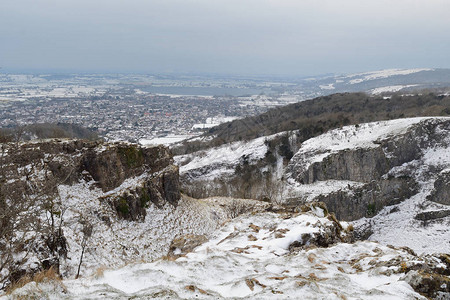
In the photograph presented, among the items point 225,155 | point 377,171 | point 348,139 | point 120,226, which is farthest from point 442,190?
point 225,155

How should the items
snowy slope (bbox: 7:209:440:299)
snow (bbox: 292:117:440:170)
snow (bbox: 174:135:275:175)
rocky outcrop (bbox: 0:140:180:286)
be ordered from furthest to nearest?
1. snow (bbox: 174:135:275:175)
2. snow (bbox: 292:117:440:170)
3. rocky outcrop (bbox: 0:140:180:286)
4. snowy slope (bbox: 7:209:440:299)

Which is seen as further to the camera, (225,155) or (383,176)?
(225,155)

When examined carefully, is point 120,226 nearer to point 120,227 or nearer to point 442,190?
point 120,227

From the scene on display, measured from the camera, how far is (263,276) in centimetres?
880

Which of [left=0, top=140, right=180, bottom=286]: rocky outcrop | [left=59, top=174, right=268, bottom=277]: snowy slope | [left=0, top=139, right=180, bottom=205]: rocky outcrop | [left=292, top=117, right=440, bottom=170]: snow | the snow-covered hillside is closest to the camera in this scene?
[left=59, top=174, right=268, bottom=277]: snowy slope

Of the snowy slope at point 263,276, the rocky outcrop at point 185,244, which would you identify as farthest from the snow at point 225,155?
the snowy slope at point 263,276

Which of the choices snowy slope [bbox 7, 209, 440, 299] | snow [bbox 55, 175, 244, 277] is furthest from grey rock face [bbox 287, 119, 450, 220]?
snowy slope [bbox 7, 209, 440, 299]

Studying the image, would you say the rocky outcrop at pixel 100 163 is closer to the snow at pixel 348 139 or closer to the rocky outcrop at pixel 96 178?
the rocky outcrop at pixel 96 178

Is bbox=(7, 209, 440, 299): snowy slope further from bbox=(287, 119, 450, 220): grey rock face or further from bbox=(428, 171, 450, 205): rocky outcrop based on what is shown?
bbox=(428, 171, 450, 205): rocky outcrop

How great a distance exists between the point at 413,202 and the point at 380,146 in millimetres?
9927

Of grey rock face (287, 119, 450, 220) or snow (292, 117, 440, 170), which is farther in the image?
snow (292, 117, 440, 170)

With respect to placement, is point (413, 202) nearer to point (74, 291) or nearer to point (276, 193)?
point (276, 193)

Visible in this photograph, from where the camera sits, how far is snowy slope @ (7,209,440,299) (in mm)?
6969

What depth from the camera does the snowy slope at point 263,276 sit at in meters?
6.97
